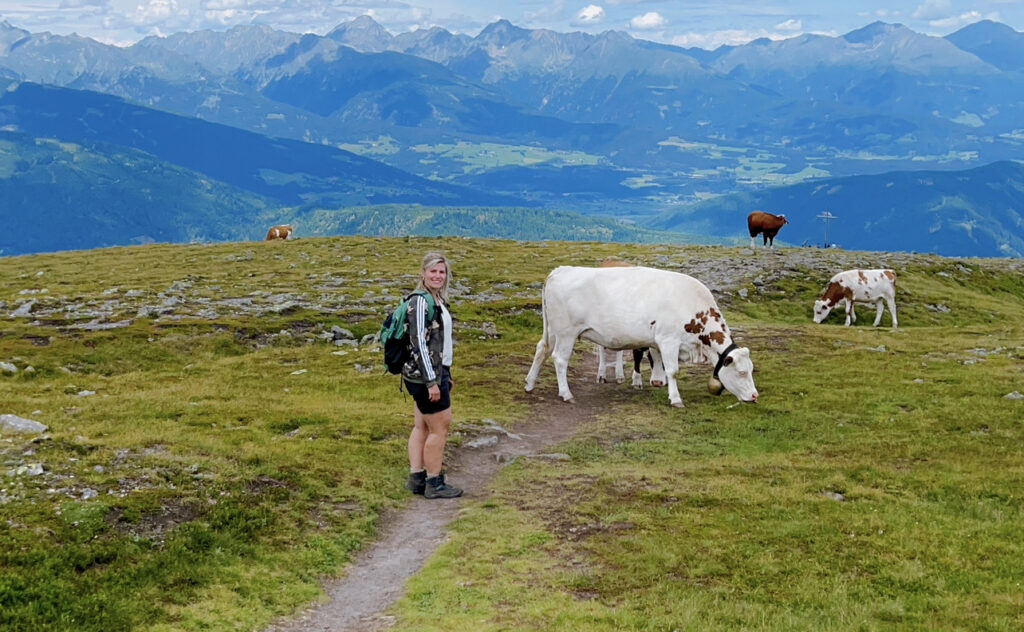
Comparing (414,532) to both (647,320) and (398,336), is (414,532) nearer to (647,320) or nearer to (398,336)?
(398,336)

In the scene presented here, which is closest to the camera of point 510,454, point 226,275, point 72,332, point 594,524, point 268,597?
point 268,597

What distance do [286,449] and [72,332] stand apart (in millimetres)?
22399

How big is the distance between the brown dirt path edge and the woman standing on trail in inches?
42.6

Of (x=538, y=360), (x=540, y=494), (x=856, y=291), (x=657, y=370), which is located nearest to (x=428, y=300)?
(x=540, y=494)

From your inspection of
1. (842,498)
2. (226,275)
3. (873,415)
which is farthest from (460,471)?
(226,275)

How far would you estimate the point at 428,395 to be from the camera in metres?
14.2

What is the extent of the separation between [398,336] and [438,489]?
10.2 ft

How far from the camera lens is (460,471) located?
16891mm

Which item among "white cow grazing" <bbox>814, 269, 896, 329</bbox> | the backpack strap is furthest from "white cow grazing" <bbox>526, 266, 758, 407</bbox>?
"white cow grazing" <bbox>814, 269, 896, 329</bbox>

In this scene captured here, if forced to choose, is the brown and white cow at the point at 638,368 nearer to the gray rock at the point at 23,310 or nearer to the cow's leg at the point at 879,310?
the cow's leg at the point at 879,310

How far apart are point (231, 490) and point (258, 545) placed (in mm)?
1676

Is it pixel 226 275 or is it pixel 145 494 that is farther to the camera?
pixel 226 275

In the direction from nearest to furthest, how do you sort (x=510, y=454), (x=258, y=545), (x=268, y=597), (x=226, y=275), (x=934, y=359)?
(x=268, y=597), (x=258, y=545), (x=510, y=454), (x=934, y=359), (x=226, y=275)

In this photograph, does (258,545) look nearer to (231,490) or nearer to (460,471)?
(231,490)
